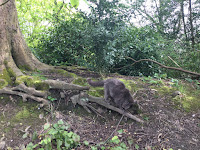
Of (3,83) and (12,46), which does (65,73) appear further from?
(3,83)

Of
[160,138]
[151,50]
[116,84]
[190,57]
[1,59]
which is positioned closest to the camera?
[160,138]

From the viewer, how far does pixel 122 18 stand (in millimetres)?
4297

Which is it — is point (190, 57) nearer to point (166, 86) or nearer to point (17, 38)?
point (166, 86)

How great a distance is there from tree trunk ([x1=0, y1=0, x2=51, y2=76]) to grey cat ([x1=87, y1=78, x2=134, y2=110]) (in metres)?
2.21

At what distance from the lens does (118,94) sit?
11.2 feet

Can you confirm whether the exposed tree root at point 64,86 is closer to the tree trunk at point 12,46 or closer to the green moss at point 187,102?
the tree trunk at point 12,46

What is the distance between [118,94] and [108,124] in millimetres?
654

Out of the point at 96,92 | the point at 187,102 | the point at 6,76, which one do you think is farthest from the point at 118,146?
the point at 6,76

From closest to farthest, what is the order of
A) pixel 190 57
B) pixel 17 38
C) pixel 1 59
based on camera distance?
pixel 1 59 < pixel 17 38 < pixel 190 57

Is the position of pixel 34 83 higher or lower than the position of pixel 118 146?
higher

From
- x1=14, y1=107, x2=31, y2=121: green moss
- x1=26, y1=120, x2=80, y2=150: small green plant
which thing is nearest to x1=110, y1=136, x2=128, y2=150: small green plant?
x1=26, y1=120, x2=80, y2=150: small green plant

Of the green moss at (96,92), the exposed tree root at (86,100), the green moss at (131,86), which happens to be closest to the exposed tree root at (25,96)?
the exposed tree root at (86,100)

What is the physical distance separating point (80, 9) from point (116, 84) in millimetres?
2316

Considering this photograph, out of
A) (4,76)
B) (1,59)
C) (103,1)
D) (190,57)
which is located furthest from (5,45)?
(190,57)
